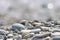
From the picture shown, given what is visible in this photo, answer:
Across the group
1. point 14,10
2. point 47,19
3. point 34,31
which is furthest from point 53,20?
point 14,10

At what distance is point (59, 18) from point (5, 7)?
0.60m

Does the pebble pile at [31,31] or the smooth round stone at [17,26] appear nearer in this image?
the pebble pile at [31,31]

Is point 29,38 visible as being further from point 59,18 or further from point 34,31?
point 59,18

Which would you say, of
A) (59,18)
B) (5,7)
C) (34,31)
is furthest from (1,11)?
(59,18)

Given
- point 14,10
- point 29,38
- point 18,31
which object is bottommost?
point 29,38

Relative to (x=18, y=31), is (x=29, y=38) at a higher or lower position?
lower

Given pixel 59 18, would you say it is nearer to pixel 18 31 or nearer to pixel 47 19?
pixel 47 19

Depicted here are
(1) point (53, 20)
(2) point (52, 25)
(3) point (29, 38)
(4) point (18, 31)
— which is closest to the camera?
(3) point (29, 38)

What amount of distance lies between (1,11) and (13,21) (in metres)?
0.26

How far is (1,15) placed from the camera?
5.35ft

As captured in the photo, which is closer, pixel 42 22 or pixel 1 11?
pixel 1 11

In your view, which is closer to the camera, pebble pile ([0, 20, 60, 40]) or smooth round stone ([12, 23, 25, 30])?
pebble pile ([0, 20, 60, 40])

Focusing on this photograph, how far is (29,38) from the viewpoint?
4.85ft

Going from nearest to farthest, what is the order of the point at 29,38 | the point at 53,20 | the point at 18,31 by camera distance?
the point at 29,38, the point at 18,31, the point at 53,20
